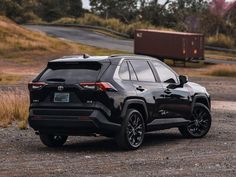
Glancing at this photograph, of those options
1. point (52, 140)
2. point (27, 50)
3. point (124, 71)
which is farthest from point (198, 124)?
point (27, 50)

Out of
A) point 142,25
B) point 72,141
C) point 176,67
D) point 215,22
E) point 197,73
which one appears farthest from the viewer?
point 142,25

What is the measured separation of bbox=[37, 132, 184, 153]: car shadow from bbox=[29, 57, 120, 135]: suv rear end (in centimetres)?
63

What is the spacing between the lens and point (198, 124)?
13.1 metres

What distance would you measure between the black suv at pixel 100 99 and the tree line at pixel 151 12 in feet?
163

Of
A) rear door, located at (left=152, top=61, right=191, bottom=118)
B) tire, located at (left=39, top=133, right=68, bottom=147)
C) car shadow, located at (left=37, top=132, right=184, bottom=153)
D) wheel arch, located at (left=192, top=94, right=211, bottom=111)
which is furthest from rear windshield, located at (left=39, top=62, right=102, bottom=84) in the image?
wheel arch, located at (left=192, top=94, right=211, bottom=111)

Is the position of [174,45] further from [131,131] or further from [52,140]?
[131,131]

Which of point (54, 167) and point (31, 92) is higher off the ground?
point (31, 92)

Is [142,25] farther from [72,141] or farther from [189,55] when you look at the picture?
[72,141]

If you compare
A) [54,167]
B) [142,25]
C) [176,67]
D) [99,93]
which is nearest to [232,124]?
[99,93]

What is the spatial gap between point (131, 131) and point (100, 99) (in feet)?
3.03

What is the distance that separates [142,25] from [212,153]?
5544cm

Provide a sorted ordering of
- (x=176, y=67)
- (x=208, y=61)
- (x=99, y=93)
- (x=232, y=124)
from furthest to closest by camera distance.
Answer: (x=208, y=61) < (x=176, y=67) < (x=232, y=124) < (x=99, y=93)

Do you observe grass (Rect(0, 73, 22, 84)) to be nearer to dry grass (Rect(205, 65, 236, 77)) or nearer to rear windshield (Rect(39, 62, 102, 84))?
dry grass (Rect(205, 65, 236, 77))

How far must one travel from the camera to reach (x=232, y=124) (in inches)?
612
